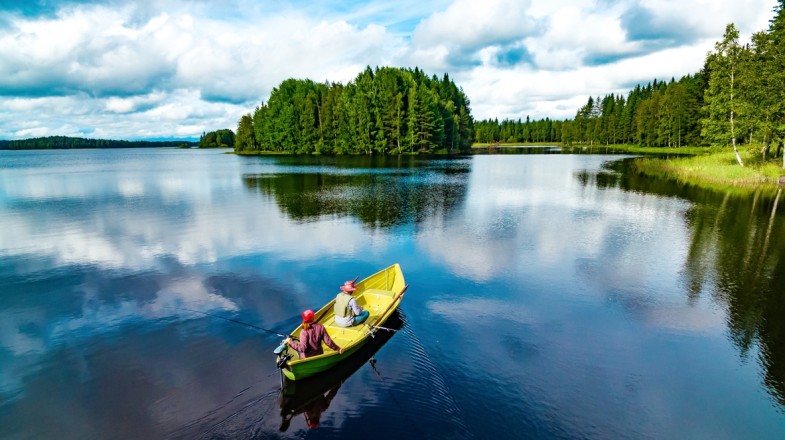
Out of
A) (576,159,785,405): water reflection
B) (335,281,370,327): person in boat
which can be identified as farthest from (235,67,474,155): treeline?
(335,281,370,327): person in boat

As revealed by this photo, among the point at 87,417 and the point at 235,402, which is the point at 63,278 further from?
the point at 235,402

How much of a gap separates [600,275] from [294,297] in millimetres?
15131

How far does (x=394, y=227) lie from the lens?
29797mm

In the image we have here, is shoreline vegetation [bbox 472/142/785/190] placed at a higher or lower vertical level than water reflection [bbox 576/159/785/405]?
higher

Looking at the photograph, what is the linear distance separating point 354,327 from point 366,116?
104 metres

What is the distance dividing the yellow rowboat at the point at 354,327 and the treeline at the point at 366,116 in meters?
A: 97.5

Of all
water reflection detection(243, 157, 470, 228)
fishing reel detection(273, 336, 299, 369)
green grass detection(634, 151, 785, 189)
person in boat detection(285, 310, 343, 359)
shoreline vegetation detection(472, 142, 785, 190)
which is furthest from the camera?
green grass detection(634, 151, 785, 189)

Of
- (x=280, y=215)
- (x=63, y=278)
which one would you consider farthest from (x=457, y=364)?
(x=280, y=215)

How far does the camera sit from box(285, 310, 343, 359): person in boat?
11.6 metres

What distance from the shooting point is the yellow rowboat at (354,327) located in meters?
11.3

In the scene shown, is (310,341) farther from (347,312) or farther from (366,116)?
(366,116)

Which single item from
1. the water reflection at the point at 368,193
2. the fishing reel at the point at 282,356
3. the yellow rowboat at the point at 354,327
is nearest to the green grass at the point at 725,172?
the water reflection at the point at 368,193

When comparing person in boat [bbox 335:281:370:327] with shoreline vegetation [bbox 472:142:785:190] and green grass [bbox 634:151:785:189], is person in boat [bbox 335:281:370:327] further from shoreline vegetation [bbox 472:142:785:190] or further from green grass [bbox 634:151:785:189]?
green grass [bbox 634:151:785:189]

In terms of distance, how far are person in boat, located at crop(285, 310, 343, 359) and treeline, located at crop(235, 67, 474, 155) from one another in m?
103
